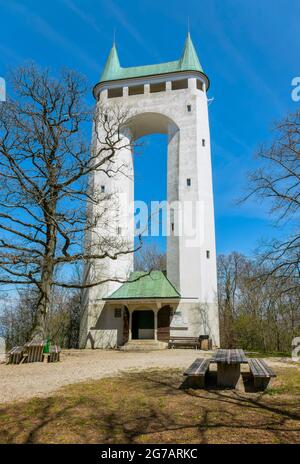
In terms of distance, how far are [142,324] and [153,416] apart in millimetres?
20315

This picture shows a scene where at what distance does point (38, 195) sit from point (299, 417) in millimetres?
13064

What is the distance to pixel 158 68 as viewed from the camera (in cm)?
2994

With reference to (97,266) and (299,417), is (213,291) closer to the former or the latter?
(97,266)

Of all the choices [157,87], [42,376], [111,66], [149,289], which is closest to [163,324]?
[149,289]

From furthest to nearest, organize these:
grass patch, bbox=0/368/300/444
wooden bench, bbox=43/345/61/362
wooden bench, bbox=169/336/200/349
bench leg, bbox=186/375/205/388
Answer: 1. wooden bench, bbox=169/336/200/349
2. wooden bench, bbox=43/345/61/362
3. bench leg, bbox=186/375/205/388
4. grass patch, bbox=0/368/300/444

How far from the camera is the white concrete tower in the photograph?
80.9ft

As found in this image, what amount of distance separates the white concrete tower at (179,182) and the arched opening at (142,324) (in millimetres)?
1303

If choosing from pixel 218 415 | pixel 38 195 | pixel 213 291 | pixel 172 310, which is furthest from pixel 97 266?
pixel 218 415

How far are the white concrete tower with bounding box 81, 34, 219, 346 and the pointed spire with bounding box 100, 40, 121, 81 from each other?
0.09m

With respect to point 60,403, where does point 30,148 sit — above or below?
above

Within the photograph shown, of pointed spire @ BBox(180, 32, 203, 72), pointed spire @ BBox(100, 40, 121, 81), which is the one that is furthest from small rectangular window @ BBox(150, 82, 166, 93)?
pointed spire @ BBox(100, 40, 121, 81)

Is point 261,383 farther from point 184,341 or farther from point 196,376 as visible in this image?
point 184,341

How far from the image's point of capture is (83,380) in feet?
30.6

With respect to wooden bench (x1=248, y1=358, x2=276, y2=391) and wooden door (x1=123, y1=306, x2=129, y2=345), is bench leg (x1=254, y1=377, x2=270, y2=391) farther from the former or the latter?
wooden door (x1=123, y1=306, x2=129, y2=345)
